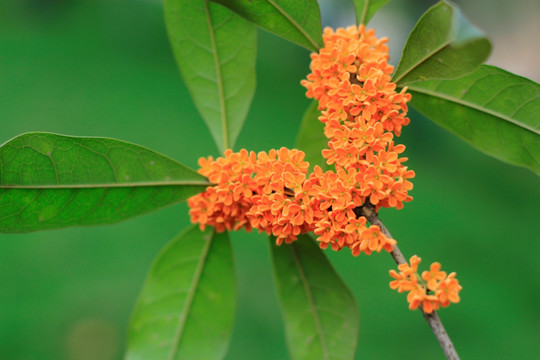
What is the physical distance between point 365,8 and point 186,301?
0.95 metres

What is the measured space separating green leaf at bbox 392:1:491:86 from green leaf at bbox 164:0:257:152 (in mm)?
495

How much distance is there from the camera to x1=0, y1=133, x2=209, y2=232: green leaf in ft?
3.69

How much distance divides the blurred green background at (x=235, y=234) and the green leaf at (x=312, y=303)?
220cm

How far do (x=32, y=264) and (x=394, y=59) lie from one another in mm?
4906

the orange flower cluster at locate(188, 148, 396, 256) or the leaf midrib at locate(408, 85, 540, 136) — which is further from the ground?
the leaf midrib at locate(408, 85, 540, 136)

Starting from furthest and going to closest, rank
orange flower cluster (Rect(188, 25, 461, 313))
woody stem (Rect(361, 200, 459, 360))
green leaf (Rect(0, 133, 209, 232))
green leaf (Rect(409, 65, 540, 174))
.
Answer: green leaf (Rect(409, 65, 540, 174)) → green leaf (Rect(0, 133, 209, 232)) → orange flower cluster (Rect(188, 25, 461, 313)) → woody stem (Rect(361, 200, 459, 360))

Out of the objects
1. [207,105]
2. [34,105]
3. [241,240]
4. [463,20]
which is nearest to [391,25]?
[241,240]

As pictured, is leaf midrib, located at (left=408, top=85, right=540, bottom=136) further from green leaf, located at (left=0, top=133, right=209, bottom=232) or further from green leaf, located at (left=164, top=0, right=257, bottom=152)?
green leaf, located at (left=0, top=133, right=209, bottom=232)

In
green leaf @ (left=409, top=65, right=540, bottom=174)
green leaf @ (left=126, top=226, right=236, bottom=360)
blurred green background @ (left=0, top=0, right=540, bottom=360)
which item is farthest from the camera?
blurred green background @ (left=0, top=0, right=540, bottom=360)

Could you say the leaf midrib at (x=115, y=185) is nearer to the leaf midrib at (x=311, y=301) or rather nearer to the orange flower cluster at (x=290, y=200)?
the orange flower cluster at (x=290, y=200)

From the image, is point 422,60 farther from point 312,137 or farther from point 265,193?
point 312,137

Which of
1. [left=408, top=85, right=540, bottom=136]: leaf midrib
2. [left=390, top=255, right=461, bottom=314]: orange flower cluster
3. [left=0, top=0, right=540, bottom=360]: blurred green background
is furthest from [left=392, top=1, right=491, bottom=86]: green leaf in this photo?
[left=0, top=0, right=540, bottom=360]: blurred green background

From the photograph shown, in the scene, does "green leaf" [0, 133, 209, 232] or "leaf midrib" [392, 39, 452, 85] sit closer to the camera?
"leaf midrib" [392, 39, 452, 85]

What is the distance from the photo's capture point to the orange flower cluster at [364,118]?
3.31ft
